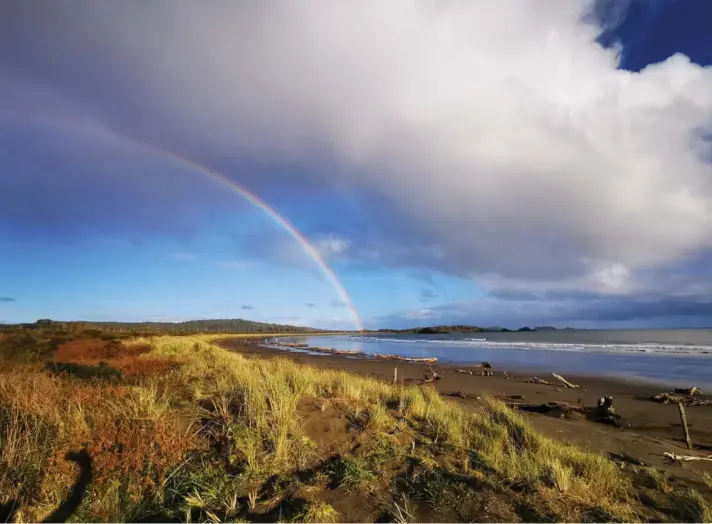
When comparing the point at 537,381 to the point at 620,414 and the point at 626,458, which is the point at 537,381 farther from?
the point at 626,458

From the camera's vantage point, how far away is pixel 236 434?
24.0 feet

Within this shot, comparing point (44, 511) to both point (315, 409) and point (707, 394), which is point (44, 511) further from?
point (707, 394)

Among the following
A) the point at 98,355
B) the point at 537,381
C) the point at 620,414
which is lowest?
the point at 620,414

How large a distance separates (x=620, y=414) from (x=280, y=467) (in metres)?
13.5

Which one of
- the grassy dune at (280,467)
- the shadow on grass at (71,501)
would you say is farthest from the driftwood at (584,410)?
the shadow on grass at (71,501)

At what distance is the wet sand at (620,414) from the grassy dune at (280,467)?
216 cm

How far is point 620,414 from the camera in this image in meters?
14.6

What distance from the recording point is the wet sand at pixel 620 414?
32.4 ft

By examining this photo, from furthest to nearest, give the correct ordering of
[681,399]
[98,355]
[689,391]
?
[98,355] < [689,391] < [681,399]

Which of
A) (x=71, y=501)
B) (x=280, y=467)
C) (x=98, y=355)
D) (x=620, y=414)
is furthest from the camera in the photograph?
(x=98, y=355)

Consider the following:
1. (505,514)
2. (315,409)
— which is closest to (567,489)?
(505,514)

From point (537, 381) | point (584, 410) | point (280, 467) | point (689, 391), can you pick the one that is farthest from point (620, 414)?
point (280, 467)

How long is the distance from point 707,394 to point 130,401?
2262cm

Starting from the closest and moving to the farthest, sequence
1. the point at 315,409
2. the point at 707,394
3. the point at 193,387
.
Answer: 1. the point at 315,409
2. the point at 193,387
3. the point at 707,394
